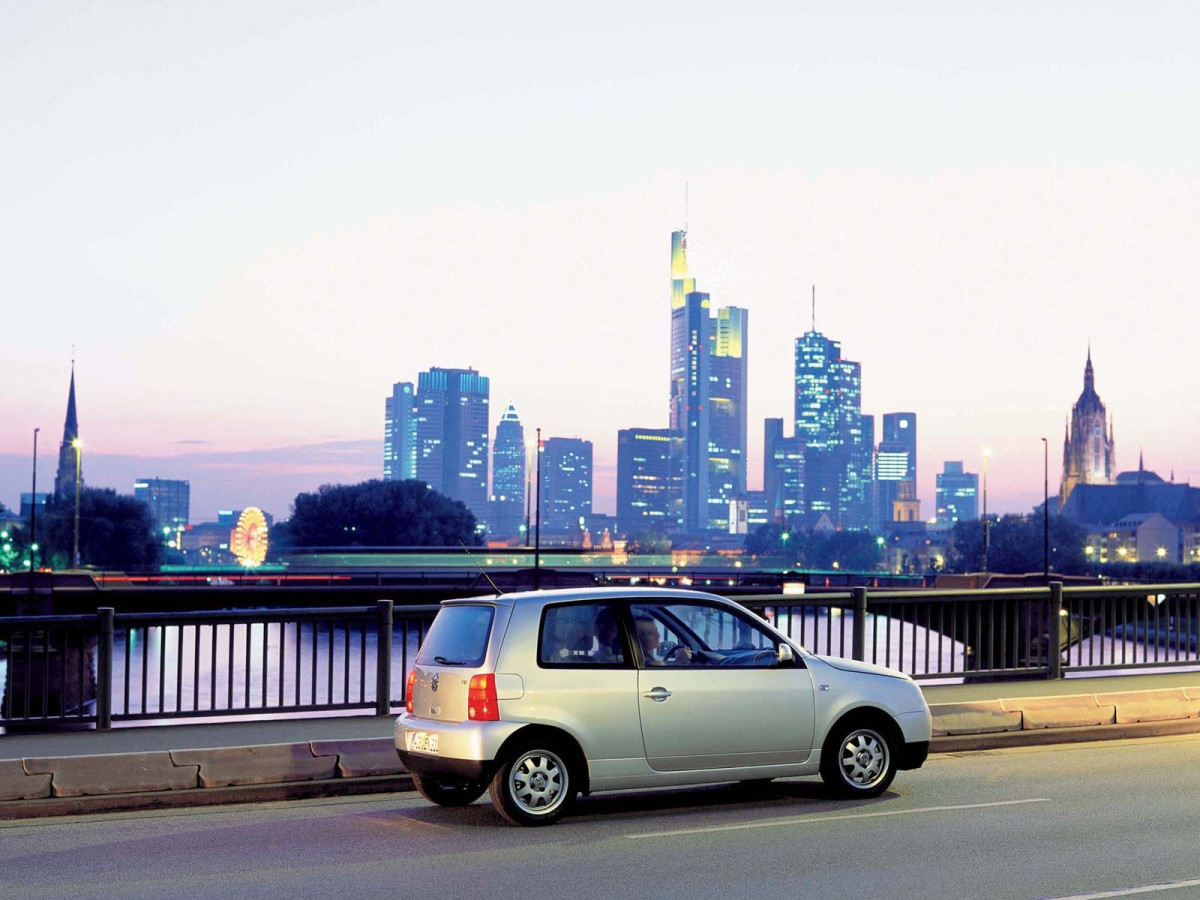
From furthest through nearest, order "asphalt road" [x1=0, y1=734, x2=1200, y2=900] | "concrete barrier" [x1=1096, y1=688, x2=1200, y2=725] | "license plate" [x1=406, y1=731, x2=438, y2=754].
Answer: "concrete barrier" [x1=1096, y1=688, x2=1200, y2=725], "license plate" [x1=406, y1=731, x2=438, y2=754], "asphalt road" [x1=0, y1=734, x2=1200, y2=900]

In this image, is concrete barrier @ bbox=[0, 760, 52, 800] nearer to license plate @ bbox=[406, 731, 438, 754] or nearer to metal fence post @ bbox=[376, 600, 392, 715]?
license plate @ bbox=[406, 731, 438, 754]

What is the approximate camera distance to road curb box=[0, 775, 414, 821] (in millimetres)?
11445

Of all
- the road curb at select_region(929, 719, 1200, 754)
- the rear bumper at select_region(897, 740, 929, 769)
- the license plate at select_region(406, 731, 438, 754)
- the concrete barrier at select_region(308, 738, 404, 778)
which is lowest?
the road curb at select_region(929, 719, 1200, 754)

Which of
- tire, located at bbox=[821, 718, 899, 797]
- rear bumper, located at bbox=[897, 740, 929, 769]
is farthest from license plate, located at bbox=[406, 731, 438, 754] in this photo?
rear bumper, located at bbox=[897, 740, 929, 769]

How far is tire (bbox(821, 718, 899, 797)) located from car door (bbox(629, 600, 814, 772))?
1.00 ft

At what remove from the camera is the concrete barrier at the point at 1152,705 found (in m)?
16.4

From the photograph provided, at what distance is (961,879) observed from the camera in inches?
334

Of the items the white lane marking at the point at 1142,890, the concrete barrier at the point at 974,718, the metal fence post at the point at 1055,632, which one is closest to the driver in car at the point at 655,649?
the white lane marking at the point at 1142,890

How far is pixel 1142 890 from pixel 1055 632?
11.4 m

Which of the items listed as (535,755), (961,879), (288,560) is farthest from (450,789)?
(288,560)

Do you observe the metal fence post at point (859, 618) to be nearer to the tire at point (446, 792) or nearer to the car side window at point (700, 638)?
the car side window at point (700, 638)

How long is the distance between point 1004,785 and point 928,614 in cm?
618

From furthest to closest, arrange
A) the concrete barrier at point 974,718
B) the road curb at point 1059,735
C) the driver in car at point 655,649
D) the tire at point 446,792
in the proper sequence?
the concrete barrier at point 974,718 < the road curb at point 1059,735 < the tire at point 446,792 < the driver in car at point 655,649

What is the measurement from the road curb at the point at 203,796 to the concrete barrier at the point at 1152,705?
8360 millimetres
